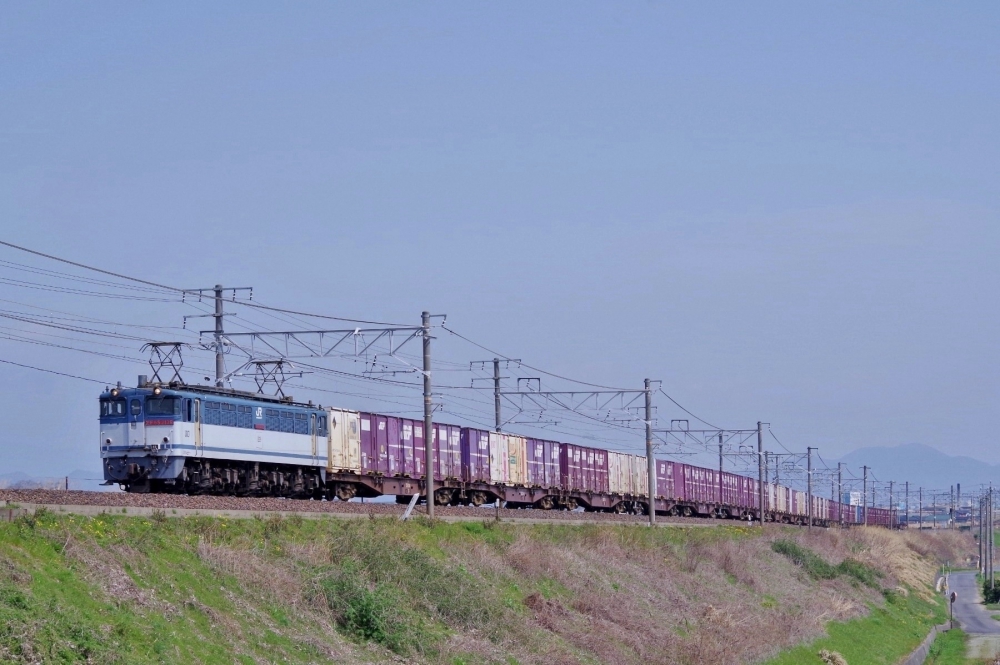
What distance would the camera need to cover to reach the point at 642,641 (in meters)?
29.2

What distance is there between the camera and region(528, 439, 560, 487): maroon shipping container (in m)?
57.3

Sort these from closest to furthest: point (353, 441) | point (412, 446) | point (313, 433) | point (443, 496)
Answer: point (313, 433) < point (353, 441) < point (412, 446) < point (443, 496)

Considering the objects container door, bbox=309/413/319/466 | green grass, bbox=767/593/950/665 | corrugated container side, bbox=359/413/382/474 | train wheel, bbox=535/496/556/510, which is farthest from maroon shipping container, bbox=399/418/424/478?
green grass, bbox=767/593/950/665

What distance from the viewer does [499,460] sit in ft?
176

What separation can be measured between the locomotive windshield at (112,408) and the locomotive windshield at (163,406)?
101 centimetres

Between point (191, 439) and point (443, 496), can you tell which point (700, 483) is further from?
point (191, 439)

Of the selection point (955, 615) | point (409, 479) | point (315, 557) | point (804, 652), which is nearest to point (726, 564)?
point (804, 652)

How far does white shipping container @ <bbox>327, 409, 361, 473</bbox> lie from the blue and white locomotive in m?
3.24

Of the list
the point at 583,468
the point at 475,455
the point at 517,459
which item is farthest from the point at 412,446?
the point at 583,468

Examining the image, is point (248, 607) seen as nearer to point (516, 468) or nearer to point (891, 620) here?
point (516, 468)

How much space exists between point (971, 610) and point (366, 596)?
7182cm

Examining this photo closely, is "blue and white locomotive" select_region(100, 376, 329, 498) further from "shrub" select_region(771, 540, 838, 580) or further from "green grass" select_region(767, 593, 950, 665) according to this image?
"shrub" select_region(771, 540, 838, 580)

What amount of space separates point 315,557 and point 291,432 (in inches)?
641

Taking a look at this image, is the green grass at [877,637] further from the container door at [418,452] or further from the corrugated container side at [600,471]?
the container door at [418,452]
